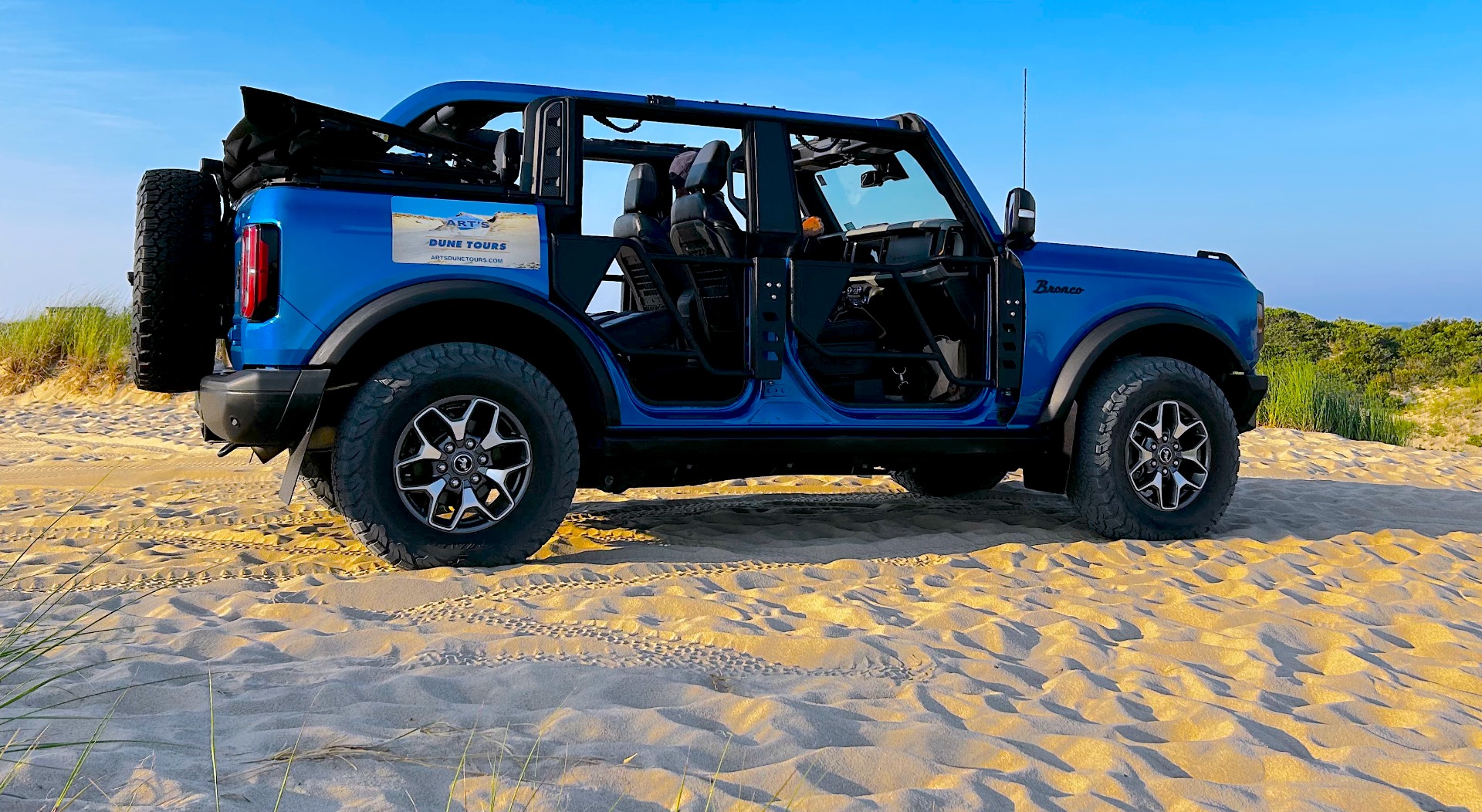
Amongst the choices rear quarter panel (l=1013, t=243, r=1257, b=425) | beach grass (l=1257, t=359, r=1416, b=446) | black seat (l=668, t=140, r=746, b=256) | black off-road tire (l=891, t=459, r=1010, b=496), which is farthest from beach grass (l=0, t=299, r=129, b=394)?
beach grass (l=1257, t=359, r=1416, b=446)

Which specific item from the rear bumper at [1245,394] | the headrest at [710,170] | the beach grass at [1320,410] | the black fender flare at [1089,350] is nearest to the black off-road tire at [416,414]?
the headrest at [710,170]

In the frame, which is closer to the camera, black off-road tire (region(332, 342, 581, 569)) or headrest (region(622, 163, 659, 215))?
black off-road tire (region(332, 342, 581, 569))

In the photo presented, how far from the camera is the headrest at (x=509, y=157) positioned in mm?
4934

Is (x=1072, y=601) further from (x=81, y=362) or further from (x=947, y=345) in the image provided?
(x=81, y=362)

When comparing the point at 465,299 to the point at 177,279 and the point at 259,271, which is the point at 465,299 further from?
the point at 177,279

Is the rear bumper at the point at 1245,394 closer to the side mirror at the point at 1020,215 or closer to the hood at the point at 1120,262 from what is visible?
the hood at the point at 1120,262

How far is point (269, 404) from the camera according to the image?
4.25m

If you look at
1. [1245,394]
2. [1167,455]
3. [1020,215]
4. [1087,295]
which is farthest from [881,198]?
[1245,394]

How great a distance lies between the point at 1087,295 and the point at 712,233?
6.24 feet

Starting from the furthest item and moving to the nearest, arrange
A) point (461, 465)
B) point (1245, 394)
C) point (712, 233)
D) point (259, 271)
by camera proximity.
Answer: point (1245, 394)
point (712, 233)
point (461, 465)
point (259, 271)

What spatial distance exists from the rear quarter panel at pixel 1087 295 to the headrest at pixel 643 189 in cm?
177

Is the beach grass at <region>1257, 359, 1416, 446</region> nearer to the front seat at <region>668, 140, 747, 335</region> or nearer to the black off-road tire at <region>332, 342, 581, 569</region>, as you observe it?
the front seat at <region>668, 140, 747, 335</region>

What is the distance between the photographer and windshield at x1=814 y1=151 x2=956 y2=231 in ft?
18.9

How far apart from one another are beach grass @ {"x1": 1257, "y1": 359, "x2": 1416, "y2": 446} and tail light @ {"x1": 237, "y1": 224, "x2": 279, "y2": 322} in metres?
11.2
